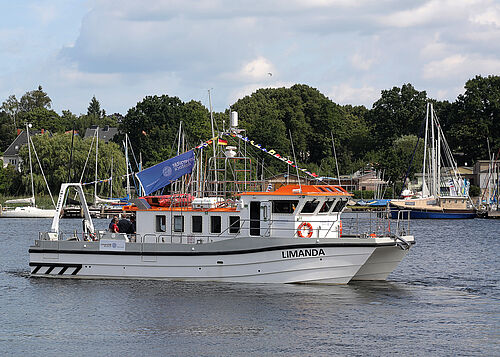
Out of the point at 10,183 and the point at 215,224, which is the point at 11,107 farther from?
the point at 215,224

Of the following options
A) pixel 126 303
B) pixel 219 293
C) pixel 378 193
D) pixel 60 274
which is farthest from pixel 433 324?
pixel 378 193

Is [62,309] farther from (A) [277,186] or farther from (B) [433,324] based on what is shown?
(B) [433,324]

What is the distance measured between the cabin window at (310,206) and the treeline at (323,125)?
74138mm

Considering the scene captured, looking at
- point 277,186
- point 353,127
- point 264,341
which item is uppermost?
point 353,127

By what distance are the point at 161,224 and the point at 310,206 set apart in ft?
20.3

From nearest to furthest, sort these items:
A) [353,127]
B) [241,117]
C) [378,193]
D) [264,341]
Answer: [264,341] < [378,193] < [241,117] < [353,127]

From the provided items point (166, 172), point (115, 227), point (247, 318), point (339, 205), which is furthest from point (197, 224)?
point (247, 318)

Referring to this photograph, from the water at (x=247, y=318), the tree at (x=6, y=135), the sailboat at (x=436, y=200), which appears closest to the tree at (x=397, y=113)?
the sailboat at (x=436, y=200)

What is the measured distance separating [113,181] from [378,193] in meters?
40.3

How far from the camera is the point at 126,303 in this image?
27.6 meters

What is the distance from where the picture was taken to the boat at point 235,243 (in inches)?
1143

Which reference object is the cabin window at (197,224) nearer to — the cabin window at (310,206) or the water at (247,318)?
the water at (247,318)

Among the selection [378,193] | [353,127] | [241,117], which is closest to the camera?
[378,193]

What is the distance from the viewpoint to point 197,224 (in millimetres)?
30906
